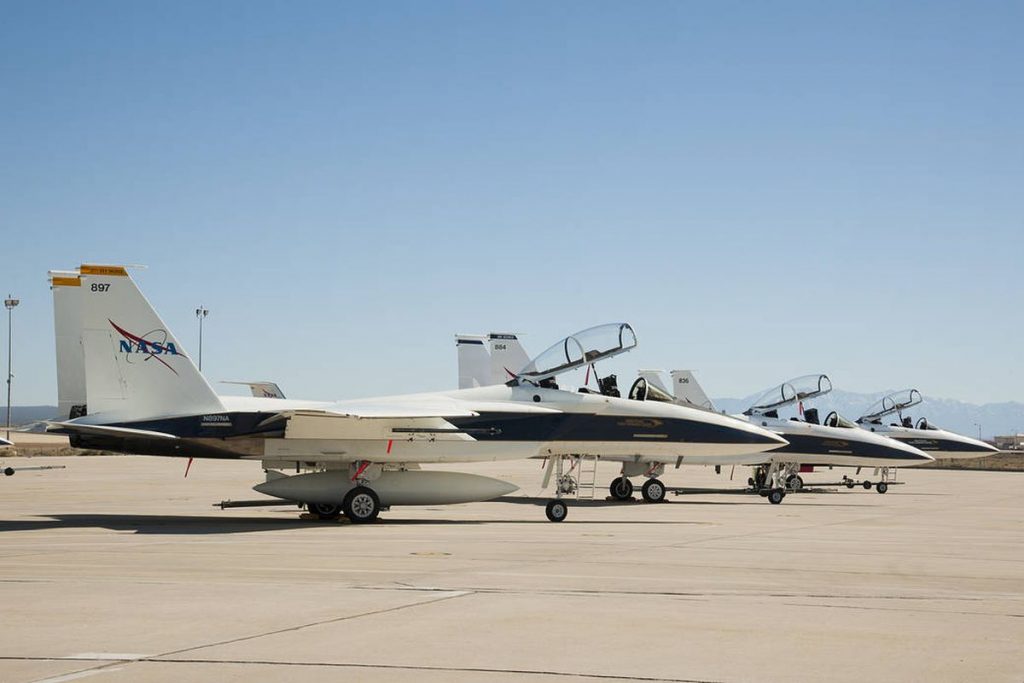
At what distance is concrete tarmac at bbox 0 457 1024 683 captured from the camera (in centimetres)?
673

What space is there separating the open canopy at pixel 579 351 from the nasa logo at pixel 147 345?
22.6 ft

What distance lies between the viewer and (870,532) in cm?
1766

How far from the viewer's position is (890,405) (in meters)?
41.6

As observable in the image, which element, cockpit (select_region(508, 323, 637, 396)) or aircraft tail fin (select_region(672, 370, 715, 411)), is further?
aircraft tail fin (select_region(672, 370, 715, 411))

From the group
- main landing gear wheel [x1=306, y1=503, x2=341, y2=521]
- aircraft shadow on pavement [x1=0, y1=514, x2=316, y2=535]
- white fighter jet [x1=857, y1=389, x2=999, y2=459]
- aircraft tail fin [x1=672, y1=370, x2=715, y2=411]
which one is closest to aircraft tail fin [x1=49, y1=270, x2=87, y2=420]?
aircraft shadow on pavement [x1=0, y1=514, x2=316, y2=535]

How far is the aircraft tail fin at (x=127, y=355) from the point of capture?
17391mm

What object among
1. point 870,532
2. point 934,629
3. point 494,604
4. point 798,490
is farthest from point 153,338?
point 798,490

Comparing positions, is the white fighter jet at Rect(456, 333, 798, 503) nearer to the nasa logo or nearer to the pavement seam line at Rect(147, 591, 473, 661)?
the nasa logo

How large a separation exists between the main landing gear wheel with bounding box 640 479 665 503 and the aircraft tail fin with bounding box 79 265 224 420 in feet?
40.6

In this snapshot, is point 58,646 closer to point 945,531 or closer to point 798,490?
point 945,531

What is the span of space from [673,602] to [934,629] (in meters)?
2.19

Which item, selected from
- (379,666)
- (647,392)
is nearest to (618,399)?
(647,392)

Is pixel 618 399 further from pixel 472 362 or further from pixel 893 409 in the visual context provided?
pixel 893 409

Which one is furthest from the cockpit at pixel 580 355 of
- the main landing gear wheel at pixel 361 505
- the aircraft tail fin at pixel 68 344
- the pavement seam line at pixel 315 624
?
the pavement seam line at pixel 315 624
